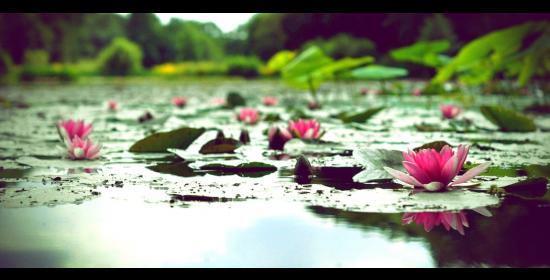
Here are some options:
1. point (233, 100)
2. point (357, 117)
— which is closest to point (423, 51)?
point (233, 100)

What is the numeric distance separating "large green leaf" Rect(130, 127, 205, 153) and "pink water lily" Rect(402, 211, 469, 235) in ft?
3.58

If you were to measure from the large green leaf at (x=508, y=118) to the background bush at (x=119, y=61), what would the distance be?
17815 millimetres

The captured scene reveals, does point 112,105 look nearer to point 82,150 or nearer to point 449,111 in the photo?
point 449,111

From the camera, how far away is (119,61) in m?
20.2

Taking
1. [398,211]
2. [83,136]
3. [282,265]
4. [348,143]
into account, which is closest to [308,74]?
[348,143]

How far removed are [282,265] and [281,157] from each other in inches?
49.2

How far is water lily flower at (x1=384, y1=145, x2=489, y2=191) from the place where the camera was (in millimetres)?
1414

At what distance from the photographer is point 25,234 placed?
3.66 ft

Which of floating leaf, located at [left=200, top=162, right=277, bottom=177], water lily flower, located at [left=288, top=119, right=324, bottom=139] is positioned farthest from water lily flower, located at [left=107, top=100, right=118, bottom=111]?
floating leaf, located at [left=200, top=162, right=277, bottom=177]

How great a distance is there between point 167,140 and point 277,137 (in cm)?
40

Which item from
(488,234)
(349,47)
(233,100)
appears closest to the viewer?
(488,234)

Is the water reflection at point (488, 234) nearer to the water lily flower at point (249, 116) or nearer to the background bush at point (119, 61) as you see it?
the water lily flower at point (249, 116)

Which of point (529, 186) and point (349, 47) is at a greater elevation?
point (349, 47)
